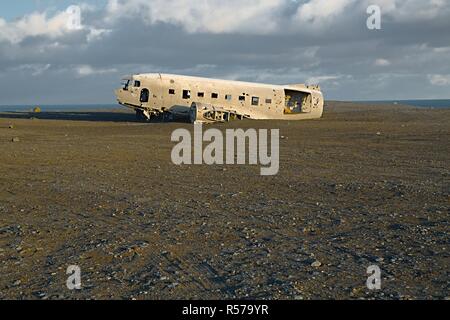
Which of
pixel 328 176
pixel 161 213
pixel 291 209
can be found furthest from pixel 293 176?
pixel 161 213

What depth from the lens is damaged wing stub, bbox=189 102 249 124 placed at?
1459 inches

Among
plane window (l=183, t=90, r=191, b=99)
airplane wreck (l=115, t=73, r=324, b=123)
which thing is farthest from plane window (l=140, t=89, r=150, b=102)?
plane window (l=183, t=90, r=191, b=99)

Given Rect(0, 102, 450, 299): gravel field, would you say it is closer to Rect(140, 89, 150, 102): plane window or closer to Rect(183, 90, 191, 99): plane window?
Rect(183, 90, 191, 99): plane window

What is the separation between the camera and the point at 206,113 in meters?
37.4

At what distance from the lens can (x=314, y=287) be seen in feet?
21.4

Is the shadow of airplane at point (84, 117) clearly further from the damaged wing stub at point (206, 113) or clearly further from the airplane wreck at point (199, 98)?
the damaged wing stub at point (206, 113)

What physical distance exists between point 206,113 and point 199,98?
6.66 feet

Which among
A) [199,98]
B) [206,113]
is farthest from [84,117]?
[206,113]

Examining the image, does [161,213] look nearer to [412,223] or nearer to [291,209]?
[291,209]

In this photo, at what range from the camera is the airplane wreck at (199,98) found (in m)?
38.8
